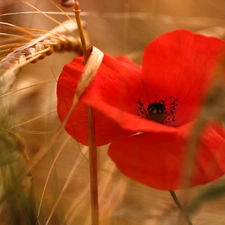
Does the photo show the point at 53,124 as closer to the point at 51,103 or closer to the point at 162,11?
the point at 51,103

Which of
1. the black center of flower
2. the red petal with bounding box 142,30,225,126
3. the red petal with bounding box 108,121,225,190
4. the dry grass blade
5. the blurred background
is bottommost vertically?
the blurred background

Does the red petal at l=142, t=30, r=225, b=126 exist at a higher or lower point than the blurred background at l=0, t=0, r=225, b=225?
higher

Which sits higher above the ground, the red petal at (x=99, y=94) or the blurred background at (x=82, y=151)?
the red petal at (x=99, y=94)

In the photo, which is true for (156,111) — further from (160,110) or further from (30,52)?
(30,52)

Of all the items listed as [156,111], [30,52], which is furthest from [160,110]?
[30,52]

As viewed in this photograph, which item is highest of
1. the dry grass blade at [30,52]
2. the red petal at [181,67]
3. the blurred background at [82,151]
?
the dry grass blade at [30,52]

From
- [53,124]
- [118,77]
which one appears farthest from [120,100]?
[53,124]
